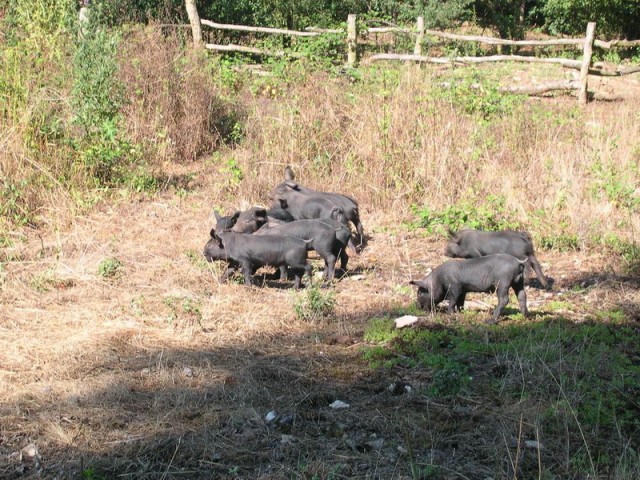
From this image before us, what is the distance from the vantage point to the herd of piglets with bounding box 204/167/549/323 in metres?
7.98

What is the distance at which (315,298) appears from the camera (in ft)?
25.9

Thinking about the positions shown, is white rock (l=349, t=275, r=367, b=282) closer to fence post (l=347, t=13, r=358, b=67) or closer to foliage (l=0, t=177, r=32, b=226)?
foliage (l=0, t=177, r=32, b=226)

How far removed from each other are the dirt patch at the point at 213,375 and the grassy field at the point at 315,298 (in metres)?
0.02

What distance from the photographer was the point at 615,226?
10.6 metres

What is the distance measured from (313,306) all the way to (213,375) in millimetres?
1599

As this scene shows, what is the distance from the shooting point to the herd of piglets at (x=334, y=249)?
7.98m

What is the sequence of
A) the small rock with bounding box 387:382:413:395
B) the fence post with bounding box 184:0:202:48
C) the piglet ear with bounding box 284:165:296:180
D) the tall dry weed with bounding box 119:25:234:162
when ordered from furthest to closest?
1. the fence post with bounding box 184:0:202:48
2. the tall dry weed with bounding box 119:25:234:162
3. the piglet ear with bounding box 284:165:296:180
4. the small rock with bounding box 387:382:413:395

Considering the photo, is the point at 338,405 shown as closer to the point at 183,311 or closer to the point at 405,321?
the point at 405,321

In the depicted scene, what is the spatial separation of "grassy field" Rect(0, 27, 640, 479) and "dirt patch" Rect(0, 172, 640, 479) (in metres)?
0.02

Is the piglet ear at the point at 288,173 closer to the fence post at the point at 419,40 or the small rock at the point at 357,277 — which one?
the small rock at the point at 357,277

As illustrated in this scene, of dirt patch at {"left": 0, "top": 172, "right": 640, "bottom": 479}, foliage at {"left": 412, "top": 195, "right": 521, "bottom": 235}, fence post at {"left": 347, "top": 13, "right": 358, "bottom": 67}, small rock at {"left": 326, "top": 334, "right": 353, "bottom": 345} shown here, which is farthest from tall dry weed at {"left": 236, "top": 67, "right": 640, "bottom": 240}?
fence post at {"left": 347, "top": 13, "right": 358, "bottom": 67}

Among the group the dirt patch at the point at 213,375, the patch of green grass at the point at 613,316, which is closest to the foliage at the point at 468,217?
the dirt patch at the point at 213,375

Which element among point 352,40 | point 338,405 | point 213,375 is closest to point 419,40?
point 352,40

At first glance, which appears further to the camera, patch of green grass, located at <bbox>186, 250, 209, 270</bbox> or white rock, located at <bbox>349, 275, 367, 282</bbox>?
white rock, located at <bbox>349, 275, 367, 282</bbox>
